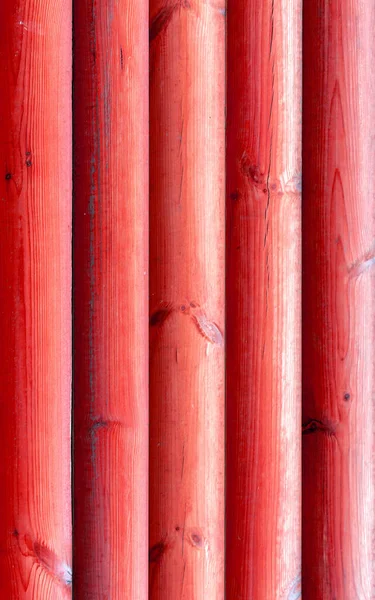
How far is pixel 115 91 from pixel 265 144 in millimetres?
242

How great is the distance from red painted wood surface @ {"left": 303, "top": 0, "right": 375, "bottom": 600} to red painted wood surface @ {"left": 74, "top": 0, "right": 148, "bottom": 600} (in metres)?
0.32

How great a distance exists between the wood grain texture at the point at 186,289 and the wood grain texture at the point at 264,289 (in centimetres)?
5

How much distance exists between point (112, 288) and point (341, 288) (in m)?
0.39

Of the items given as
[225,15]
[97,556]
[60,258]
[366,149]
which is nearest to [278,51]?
[225,15]

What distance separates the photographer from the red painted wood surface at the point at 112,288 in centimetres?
90

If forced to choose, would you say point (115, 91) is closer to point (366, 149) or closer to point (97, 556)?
point (366, 149)

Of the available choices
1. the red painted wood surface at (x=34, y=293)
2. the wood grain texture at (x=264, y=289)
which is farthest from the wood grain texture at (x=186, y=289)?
the red painted wood surface at (x=34, y=293)

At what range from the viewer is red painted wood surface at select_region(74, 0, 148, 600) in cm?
90

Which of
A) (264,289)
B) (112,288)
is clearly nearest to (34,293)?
(112,288)

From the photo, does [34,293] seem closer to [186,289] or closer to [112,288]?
[112,288]

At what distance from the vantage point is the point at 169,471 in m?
0.98

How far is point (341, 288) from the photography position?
109cm

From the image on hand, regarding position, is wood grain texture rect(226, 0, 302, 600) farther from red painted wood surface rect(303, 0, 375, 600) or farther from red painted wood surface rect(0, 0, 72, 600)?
red painted wood surface rect(0, 0, 72, 600)

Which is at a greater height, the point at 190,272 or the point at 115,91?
the point at 115,91
